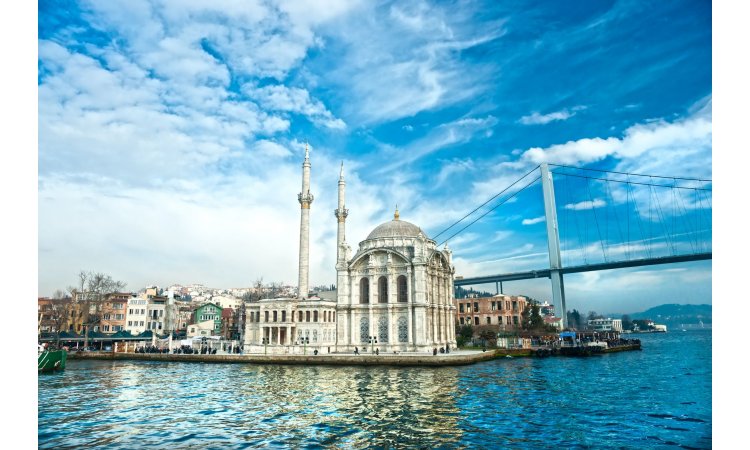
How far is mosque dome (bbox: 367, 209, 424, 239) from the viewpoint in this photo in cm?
5069

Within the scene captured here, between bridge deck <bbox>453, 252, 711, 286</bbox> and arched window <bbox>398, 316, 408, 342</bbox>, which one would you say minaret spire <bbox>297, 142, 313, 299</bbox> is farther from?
bridge deck <bbox>453, 252, 711, 286</bbox>

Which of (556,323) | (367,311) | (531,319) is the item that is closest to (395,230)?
(367,311)

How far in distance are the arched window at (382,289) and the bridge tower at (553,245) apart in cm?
2836

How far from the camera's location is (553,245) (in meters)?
68.1

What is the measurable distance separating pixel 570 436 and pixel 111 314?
6113 centimetres

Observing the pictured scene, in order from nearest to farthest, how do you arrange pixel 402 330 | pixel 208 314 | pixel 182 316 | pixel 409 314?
pixel 409 314, pixel 402 330, pixel 208 314, pixel 182 316

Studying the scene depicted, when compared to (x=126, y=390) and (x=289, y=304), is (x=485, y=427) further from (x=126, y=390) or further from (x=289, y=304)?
(x=289, y=304)

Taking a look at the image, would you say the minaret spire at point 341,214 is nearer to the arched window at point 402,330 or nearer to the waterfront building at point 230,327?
the arched window at point 402,330

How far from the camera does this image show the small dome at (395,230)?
50.7 meters

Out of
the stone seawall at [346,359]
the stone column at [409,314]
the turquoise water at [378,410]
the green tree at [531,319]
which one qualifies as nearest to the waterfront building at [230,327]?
the stone seawall at [346,359]

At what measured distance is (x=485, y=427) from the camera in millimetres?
16172

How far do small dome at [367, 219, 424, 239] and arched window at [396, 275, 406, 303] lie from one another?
507cm

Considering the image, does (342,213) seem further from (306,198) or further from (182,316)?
(182,316)
